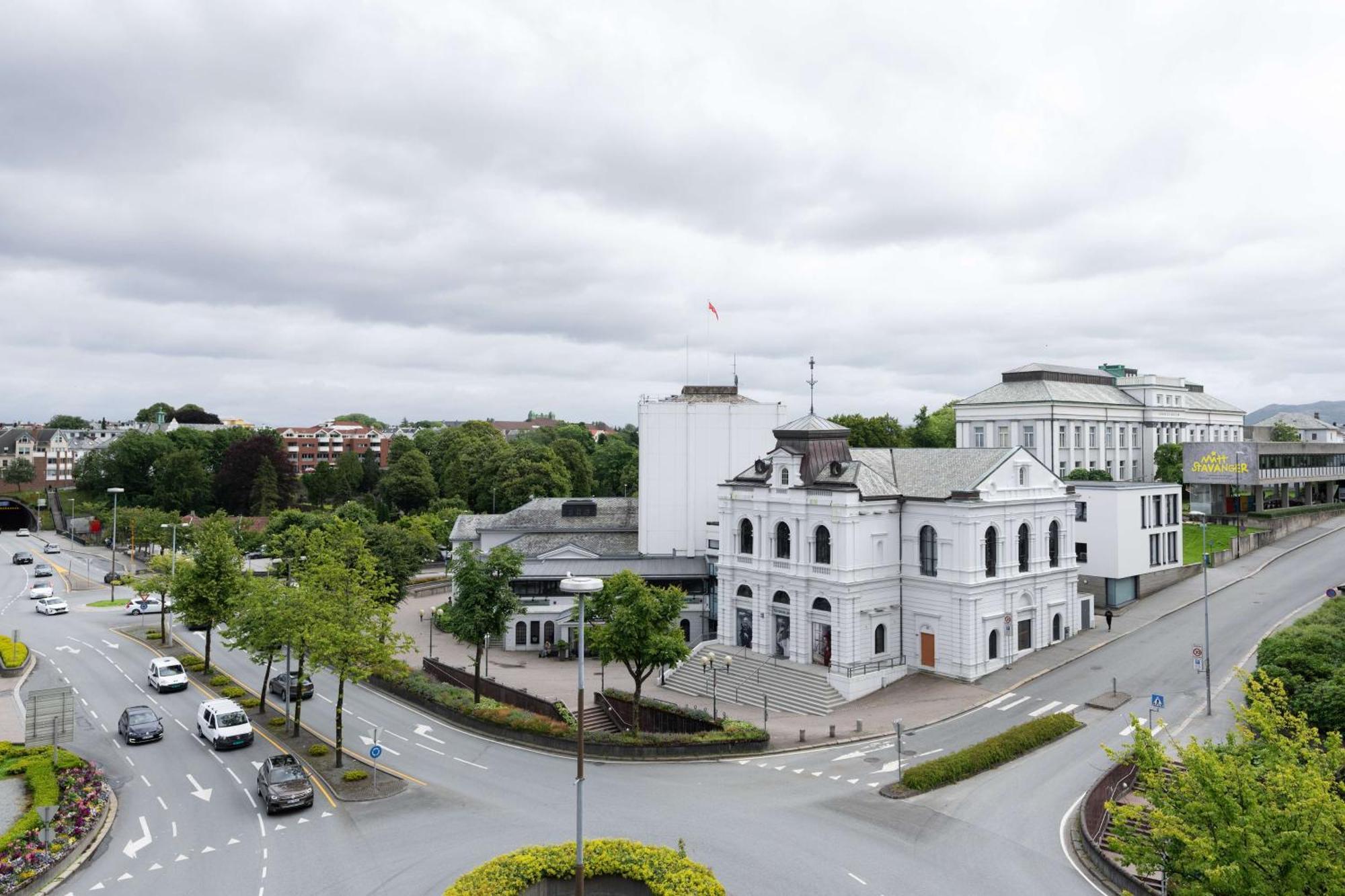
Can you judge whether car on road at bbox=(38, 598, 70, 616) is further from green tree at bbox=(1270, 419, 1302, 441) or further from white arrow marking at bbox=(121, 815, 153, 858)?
green tree at bbox=(1270, 419, 1302, 441)

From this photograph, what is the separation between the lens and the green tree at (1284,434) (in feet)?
362

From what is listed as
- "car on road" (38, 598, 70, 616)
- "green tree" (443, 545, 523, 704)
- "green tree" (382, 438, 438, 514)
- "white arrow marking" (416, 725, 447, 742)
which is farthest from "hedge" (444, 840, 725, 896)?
"green tree" (382, 438, 438, 514)

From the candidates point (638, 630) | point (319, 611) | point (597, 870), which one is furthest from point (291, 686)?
point (597, 870)

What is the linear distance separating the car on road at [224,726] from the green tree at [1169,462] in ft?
292

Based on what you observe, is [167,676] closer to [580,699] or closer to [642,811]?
[642,811]

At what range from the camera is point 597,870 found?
23781 millimetres

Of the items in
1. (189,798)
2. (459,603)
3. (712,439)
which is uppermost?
(712,439)

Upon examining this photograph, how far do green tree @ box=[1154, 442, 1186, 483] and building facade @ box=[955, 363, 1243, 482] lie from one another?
16.9ft

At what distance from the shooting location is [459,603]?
1825 inches

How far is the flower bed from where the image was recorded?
85.4ft

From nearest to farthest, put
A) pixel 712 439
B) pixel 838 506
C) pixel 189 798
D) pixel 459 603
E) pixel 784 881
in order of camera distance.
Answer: pixel 784 881
pixel 189 798
pixel 459 603
pixel 838 506
pixel 712 439

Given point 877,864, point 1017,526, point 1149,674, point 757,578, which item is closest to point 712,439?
point 757,578

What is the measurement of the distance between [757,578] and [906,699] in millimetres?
12215

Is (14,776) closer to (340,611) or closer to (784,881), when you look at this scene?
(340,611)
